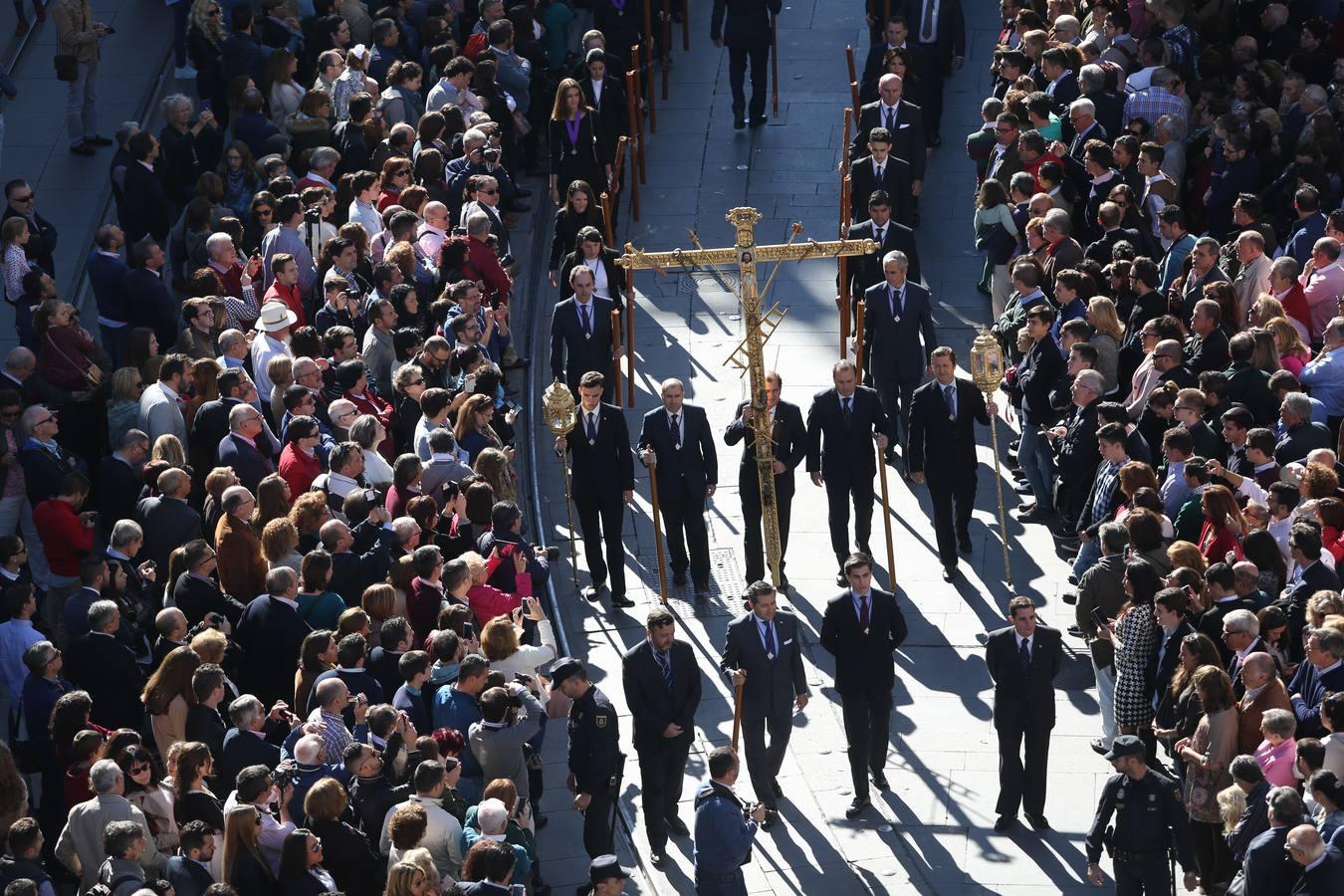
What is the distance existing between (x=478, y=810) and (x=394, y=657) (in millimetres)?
1678

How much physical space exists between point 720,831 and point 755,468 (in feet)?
14.9

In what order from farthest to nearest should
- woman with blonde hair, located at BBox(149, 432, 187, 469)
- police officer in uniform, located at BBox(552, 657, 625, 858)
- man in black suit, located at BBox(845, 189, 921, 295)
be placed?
1. man in black suit, located at BBox(845, 189, 921, 295)
2. woman with blonde hair, located at BBox(149, 432, 187, 469)
3. police officer in uniform, located at BBox(552, 657, 625, 858)

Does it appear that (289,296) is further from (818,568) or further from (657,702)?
(657,702)

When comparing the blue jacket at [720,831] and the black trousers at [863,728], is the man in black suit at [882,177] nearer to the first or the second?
the black trousers at [863,728]

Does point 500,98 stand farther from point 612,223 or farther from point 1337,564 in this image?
point 1337,564

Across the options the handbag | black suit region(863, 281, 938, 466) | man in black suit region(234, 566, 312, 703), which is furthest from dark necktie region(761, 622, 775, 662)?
the handbag

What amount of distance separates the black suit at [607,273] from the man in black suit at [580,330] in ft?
1.66

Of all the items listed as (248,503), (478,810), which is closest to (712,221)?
(248,503)

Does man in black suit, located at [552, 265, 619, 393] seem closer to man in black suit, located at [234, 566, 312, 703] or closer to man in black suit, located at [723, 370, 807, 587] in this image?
man in black suit, located at [723, 370, 807, 587]

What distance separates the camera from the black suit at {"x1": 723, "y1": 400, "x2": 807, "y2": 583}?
16500 mm

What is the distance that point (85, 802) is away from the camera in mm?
11883

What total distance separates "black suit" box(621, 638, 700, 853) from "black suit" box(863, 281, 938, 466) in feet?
14.2

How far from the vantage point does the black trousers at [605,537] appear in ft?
54.6

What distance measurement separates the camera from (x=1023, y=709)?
14.0 m
